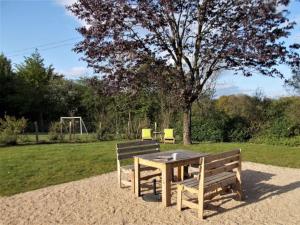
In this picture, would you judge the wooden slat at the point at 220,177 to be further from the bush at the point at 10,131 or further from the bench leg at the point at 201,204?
the bush at the point at 10,131

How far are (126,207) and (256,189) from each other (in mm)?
2856

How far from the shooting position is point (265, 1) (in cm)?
1319

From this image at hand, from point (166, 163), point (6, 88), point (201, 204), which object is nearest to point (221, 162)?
point (201, 204)

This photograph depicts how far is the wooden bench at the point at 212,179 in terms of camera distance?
17.8 feet

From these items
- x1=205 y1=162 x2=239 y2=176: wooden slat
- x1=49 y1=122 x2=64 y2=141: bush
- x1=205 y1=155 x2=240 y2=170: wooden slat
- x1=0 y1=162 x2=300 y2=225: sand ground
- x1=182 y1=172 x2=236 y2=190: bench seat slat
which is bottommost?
x1=0 y1=162 x2=300 y2=225: sand ground

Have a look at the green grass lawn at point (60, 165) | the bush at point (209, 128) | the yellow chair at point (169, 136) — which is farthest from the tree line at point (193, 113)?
the green grass lawn at point (60, 165)

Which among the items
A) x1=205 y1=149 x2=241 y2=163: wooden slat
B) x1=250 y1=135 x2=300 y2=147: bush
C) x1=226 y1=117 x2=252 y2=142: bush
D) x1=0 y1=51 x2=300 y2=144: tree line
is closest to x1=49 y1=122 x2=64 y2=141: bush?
x1=0 y1=51 x2=300 y2=144: tree line

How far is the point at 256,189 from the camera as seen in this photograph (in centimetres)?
718

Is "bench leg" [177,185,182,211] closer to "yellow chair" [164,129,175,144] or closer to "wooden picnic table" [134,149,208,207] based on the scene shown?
"wooden picnic table" [134,149,208,207]

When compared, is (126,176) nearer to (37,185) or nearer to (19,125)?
(37,185)

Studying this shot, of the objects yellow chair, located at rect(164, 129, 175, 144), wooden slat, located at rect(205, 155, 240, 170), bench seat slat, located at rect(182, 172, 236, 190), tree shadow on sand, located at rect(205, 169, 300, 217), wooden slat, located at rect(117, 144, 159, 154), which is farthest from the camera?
yellow chair, located at rect(164, 129, 175, 144)

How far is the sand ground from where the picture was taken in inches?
213

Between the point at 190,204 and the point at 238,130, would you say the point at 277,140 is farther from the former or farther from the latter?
the point at 190,204

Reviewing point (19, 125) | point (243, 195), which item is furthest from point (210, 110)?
point (243, 195)
